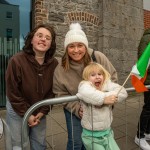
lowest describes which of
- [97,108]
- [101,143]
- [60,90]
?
[101,143]

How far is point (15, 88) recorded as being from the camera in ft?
8.57

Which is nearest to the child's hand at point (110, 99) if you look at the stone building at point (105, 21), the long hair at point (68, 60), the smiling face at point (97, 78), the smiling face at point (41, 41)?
the smiling face at point (97, 78)

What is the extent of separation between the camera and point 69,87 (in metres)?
2.69

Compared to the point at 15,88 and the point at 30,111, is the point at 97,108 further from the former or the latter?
the point at 15,88

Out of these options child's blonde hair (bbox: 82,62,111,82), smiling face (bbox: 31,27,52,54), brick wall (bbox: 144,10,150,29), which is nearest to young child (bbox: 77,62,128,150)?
child's blonde hair (bbox: 82,62,111,82)

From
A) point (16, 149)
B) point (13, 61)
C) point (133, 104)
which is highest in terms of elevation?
point (13, 61)

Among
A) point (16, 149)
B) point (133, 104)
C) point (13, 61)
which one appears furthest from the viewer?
point (133, 104)

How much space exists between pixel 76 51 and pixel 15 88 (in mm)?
678

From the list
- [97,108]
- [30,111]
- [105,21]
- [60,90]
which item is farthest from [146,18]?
[30,111]

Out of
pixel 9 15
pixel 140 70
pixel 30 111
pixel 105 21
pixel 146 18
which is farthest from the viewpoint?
pixel 146 18

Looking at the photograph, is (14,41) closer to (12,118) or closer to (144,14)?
(12,118)

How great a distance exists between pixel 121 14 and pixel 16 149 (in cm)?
607

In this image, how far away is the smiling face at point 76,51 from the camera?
2656mm

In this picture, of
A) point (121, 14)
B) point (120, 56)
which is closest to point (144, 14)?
point (121, 14)
